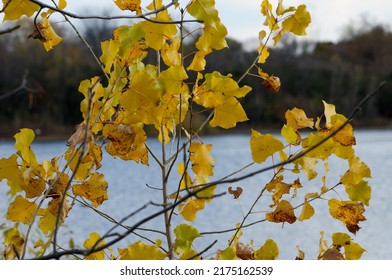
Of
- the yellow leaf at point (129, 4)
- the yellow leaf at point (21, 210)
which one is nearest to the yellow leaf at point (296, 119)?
the yellow leaf at point (129, 4)

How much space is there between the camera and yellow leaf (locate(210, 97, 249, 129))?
100 centimetres

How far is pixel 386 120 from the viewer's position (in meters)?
28.3

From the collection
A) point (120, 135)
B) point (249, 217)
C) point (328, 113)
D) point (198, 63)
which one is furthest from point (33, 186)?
point (249, 217)

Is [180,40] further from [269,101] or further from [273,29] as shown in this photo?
A: [269,101]

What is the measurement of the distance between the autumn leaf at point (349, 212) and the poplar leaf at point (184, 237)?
0.75 feet

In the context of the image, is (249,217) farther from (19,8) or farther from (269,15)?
(19,8)

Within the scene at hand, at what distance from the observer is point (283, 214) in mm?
1073

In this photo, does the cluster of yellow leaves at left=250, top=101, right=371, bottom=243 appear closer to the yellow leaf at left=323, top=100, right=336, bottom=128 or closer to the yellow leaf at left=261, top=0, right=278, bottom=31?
the yellow leaf at left=323, top=100, right=336, bottom=128

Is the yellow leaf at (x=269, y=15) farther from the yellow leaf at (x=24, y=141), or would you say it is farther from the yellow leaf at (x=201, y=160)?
the yellow leaf at (x=24, y=141)

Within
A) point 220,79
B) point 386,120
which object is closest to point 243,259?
point 220,79

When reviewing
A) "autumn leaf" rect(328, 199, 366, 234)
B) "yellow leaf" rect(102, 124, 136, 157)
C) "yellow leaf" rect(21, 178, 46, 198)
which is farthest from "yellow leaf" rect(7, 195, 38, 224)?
"autumn leaf" rect(328, 199, 366, 234)

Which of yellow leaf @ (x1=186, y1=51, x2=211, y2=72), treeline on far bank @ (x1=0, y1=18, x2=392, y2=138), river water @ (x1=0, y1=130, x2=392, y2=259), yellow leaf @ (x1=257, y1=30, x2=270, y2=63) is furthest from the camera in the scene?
treeline on far bank @ (x1=0, y1=18, x2=392, y2=138)

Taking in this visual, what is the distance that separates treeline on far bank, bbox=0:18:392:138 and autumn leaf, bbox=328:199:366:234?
2067cm
